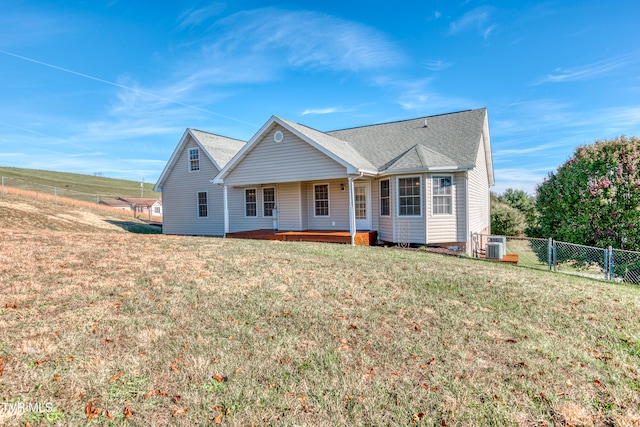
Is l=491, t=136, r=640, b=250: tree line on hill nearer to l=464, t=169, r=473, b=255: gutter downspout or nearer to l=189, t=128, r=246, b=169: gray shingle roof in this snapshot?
l=464, t=169, r=473, b=255: gutter downspout

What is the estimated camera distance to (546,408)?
3.14 meters

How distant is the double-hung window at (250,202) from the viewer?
1753 centimetres

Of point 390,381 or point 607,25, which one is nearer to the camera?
point 390,381

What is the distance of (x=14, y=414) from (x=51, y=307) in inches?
104

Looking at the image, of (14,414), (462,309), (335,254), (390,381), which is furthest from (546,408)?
(335,254)

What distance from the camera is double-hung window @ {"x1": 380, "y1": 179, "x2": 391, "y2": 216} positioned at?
46.2ft

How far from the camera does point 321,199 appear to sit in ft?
52.1

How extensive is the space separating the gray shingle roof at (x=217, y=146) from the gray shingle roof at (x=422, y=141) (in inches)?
264

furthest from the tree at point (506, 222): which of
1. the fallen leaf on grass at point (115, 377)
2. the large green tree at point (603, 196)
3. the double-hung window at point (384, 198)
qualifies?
the fallen leaf on grass at point (115, 377)

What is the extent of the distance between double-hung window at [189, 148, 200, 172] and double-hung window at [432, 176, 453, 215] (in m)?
13.4

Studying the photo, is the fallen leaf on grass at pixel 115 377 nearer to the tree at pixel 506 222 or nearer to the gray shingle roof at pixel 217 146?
the gray shingle roof at pixel 217 146

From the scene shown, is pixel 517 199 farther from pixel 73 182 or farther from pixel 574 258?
pixel 73 182

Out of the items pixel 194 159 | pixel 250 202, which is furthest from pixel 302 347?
pixel 194 159

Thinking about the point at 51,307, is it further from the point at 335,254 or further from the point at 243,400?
the point at 335,254
